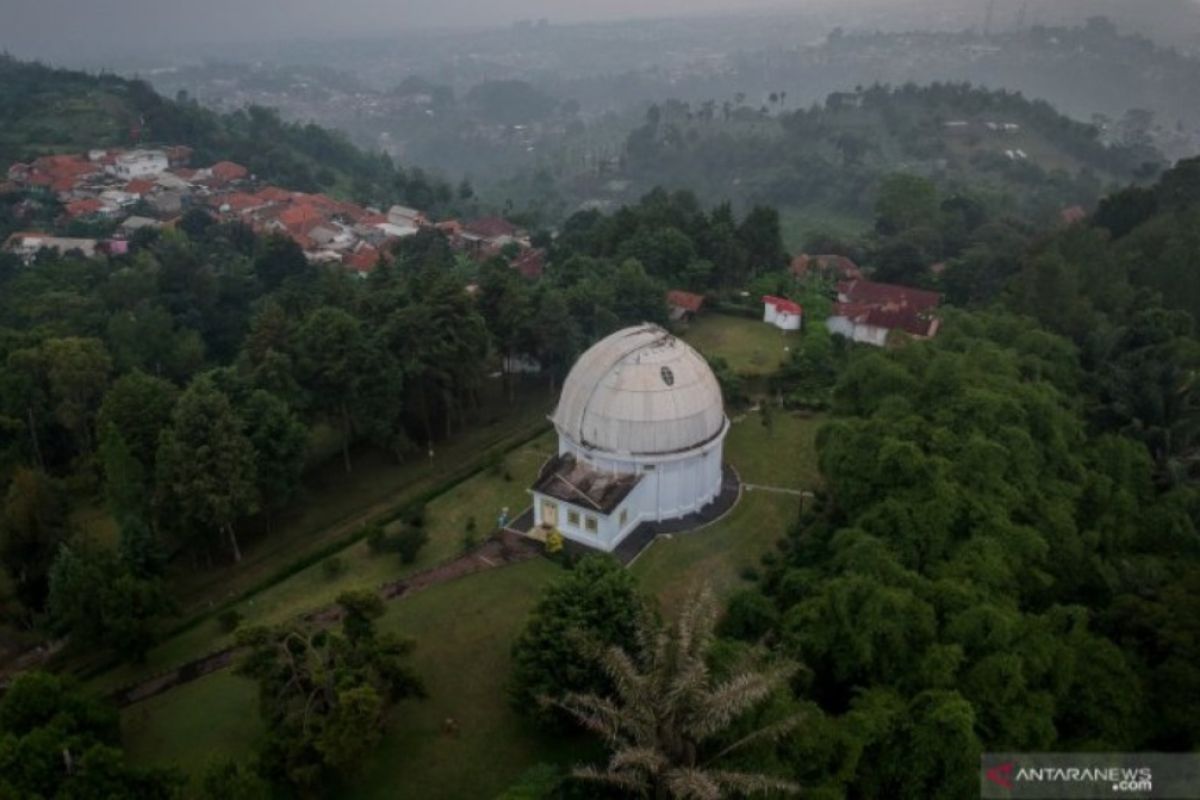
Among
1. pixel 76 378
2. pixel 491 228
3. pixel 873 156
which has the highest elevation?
pixel 76 378

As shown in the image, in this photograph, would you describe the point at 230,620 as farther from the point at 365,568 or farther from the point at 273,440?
the point at 273,440

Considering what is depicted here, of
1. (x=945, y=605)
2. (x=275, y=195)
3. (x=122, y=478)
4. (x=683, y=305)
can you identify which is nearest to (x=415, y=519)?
(x=122, y=478)

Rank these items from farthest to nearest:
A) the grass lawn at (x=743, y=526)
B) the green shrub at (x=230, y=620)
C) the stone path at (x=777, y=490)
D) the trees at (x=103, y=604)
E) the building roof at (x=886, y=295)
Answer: the building roof at (x=886, y=295)
the stone path at (x=777, y=490)
the grass lawn at (x=743, y=526)
the green shrub at (x=230, y=620)
the trees at (x=103, y=604)

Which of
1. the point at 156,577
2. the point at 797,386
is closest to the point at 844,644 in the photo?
the point at 156,577

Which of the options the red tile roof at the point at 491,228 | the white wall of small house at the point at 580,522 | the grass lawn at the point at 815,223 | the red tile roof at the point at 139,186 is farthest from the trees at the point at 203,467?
the grass lawn at the point at 815,223

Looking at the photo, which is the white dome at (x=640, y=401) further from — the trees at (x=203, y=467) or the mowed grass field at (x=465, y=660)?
the trees at (x=203, y=467)

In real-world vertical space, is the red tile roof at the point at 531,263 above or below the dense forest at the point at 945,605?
below

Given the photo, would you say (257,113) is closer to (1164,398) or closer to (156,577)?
(156,577)

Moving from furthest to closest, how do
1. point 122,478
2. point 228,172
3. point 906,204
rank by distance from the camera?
point 228,172
point 906,204
point 122,478
